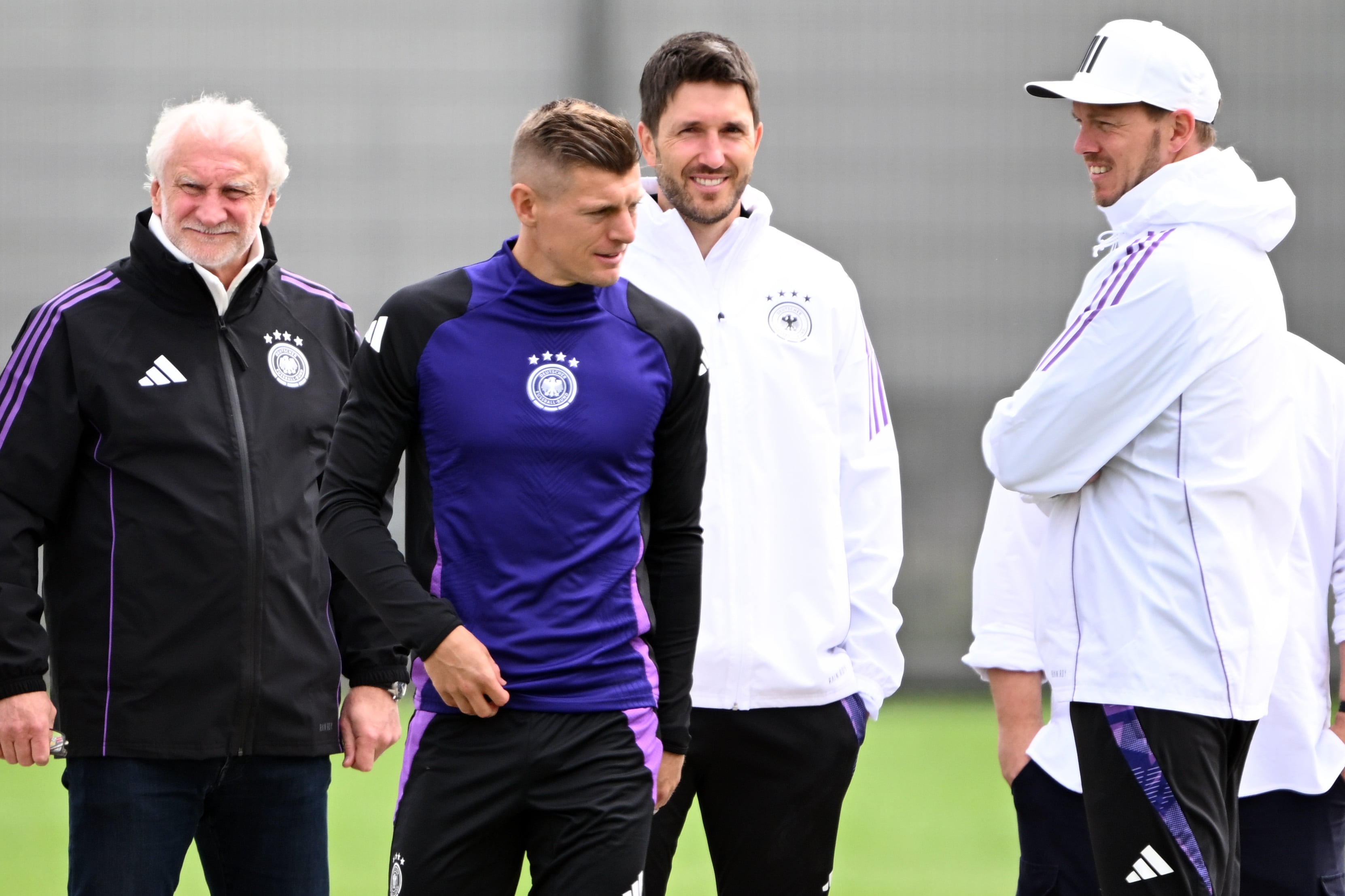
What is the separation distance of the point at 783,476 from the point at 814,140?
3.59 metres

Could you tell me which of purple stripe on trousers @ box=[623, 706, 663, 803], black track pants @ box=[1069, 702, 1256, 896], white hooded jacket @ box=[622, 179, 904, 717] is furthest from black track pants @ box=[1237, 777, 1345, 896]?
purple stripe on trousers @ box=[623, 706, 663, 803]

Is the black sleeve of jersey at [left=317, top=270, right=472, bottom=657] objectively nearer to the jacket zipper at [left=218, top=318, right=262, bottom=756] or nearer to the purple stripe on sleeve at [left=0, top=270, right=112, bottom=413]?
the jacket zipper at [left=218, top=318, right=262, bottom=756]

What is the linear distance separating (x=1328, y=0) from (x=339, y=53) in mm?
3500

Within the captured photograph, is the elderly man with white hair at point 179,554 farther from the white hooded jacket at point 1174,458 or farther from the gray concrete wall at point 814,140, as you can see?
the gray concrete wall at point 814,140

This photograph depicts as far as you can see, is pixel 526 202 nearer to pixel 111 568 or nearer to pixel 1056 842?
pixel 111 568

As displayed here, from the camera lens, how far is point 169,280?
85.4 inches

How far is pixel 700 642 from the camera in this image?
2195mm

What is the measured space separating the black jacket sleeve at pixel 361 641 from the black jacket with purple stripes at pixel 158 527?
0.28ft

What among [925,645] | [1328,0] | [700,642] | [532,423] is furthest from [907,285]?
[532,423]

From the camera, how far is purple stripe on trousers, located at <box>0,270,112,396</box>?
6.92 feet

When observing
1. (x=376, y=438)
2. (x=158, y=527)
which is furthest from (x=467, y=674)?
(x=158, y=527)

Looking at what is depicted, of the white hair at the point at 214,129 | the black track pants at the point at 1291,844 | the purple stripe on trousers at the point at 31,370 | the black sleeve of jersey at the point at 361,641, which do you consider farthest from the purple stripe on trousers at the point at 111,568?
the black track pants at the point at 1291,844

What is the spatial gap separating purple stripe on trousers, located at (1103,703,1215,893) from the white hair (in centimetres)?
139

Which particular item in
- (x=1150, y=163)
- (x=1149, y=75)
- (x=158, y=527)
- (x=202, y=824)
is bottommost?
(x=202, y=824)
